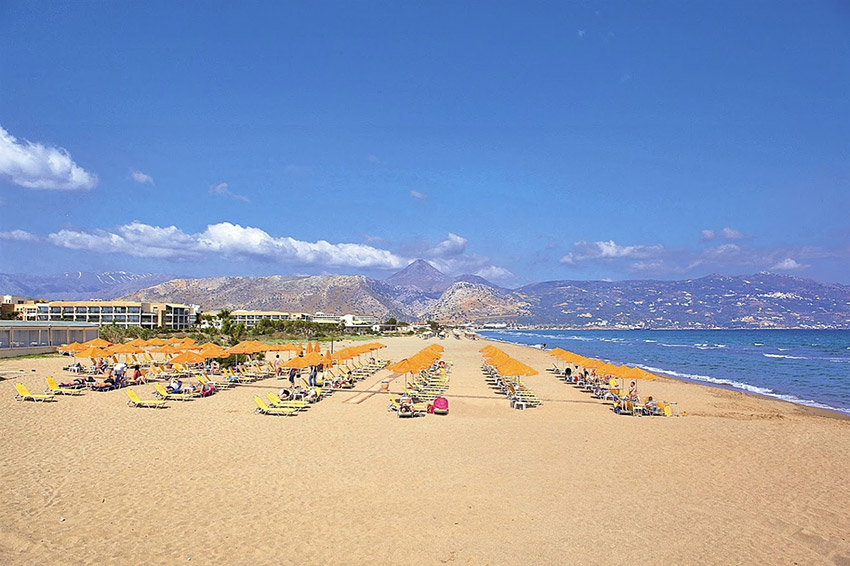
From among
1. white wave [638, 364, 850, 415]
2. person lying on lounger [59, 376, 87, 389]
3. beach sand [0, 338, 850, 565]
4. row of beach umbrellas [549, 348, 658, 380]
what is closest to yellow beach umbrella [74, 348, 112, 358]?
person lying on lounger [59, 376, 87, 389]

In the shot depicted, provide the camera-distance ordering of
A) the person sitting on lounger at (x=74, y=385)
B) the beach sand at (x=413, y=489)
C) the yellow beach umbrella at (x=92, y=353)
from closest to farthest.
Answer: the beach sand at (x=413, y=489), the person sitting on lounger at (x=74, y=385), the yellow beach umbrella at (x=92, y=353)

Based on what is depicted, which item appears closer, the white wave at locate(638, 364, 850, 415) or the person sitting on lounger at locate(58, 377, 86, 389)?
the person sitting on lounger at locate(58, 377, 86, 389)

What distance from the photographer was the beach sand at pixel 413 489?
6098 millimetres

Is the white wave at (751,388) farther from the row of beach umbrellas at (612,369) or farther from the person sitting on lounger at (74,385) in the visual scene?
the person sitting on lounger at (74,385)

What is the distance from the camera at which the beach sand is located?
610 cm

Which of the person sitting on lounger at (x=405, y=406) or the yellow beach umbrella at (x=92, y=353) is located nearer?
the person sitting on lounger at (x=405, y=406)

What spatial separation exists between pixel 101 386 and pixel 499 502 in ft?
51.9

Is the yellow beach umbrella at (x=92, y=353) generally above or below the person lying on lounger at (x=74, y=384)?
above

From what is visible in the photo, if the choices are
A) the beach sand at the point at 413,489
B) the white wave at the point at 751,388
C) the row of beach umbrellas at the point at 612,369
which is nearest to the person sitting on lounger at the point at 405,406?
the beach sand at the point at 413,489

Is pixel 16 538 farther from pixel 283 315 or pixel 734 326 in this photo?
pixel 734 326

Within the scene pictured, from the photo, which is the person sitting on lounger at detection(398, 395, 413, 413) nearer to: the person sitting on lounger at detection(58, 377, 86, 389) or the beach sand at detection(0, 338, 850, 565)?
the beach sand at detection(0, 338, 850, 565)

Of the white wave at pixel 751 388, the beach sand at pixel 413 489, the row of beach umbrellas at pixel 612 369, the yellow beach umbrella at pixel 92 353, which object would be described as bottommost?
the white wave at pixel 751 388

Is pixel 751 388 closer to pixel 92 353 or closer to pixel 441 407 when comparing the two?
pixel 441 407

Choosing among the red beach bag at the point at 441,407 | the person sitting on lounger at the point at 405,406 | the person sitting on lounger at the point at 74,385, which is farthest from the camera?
the person sitting on lounger at the point at 74,385
